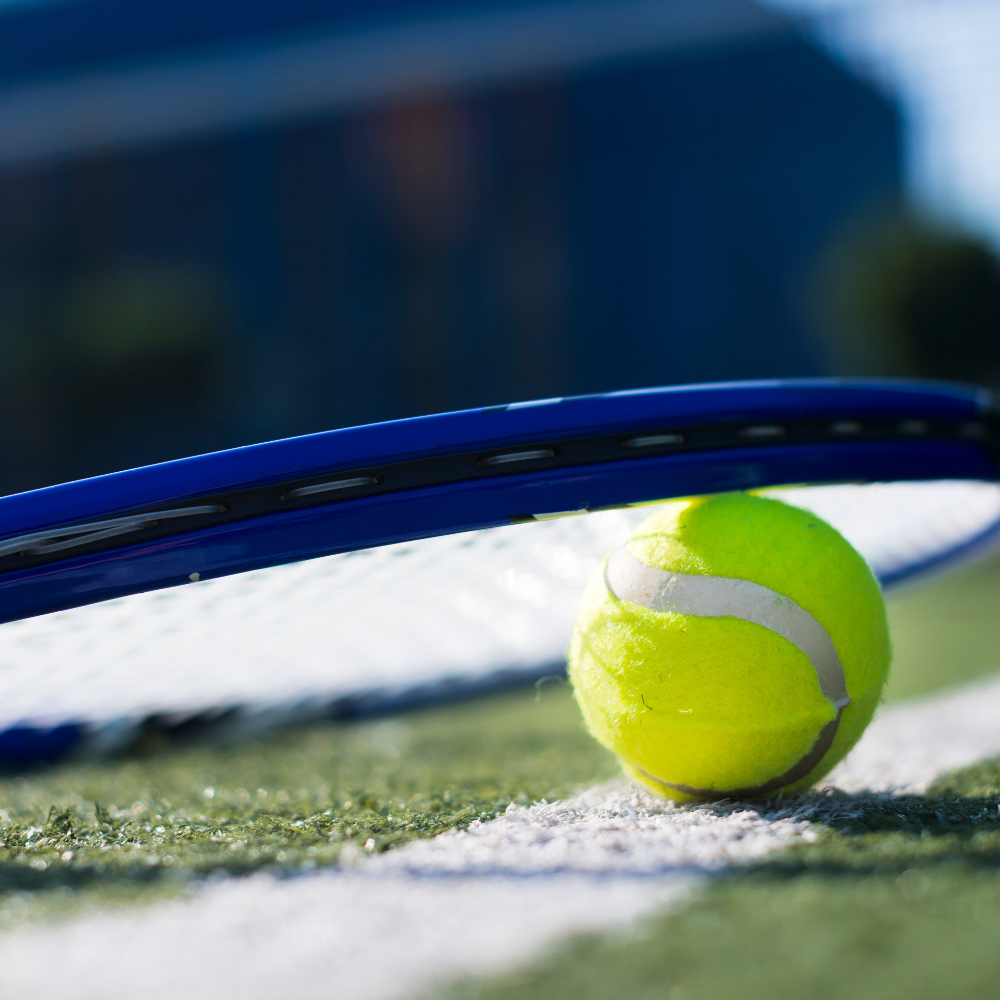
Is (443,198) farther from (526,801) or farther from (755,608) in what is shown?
(755,608)

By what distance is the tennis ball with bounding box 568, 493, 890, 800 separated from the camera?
1312 mm

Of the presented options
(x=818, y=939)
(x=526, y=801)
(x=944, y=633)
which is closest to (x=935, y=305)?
(x=944, y=633)

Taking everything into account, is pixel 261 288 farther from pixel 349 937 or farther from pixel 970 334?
pixel 349 937

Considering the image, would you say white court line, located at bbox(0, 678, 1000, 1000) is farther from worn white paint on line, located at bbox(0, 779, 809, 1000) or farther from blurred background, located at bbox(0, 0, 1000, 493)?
blurred background, located at bbox(0, 0, 1000, 493)

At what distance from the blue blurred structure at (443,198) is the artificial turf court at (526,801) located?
1555 cm

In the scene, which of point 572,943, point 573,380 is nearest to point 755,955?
point 572,943

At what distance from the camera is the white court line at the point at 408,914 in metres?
0.88

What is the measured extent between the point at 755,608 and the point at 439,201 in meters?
18.7

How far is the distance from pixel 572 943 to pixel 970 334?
1022 cm

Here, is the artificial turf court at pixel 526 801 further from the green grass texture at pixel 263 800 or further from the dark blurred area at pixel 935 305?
the dark blurred area at pixel 935 305

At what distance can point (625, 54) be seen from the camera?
17766 millimetres

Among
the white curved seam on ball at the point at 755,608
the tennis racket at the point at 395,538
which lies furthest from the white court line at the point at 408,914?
the tennis racket at the point at 395,538

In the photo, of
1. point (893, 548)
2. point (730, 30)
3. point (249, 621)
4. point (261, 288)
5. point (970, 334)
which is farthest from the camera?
point (261, 288)

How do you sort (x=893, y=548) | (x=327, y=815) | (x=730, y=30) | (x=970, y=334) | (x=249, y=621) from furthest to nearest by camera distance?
(x=730, y=30) < (x=970, y=334) < (x=893, y=548) < (x=249, y=621) < (x=327, y=815)
